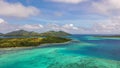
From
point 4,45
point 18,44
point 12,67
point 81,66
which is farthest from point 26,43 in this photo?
point 81,66

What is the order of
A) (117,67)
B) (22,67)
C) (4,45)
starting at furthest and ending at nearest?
(4,45) < (22,67) < (117,67)

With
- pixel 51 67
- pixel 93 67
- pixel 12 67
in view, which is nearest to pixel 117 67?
pixel 93 67

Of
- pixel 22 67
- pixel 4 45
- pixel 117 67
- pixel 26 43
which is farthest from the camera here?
pixel 26 43

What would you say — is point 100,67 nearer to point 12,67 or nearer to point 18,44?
point 12,67

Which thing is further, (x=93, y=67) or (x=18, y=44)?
(x=18, y=44)

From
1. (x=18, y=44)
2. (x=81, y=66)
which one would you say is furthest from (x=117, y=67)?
(x=18, y=44)

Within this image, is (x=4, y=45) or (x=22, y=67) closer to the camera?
(x=22, y=67)

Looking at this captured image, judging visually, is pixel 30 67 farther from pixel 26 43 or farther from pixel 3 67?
pixel 26 43

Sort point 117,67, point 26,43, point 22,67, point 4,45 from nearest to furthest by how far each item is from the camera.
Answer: point 117,67, point 22,67, point 4,45, point 26,43
